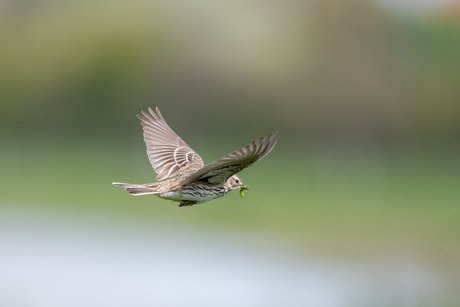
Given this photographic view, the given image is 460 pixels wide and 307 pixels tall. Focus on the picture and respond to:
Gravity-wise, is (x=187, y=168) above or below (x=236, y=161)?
above

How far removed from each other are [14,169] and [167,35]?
957 centimetres

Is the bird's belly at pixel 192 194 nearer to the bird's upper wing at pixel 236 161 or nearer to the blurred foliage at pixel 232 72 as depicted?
the bird's upper wing at pixel 236 161

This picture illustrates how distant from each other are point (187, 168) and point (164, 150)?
556 mm

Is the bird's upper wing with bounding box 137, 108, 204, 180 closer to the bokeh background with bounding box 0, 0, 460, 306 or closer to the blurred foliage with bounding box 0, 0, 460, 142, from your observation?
the bokeh background with bounding box 0, 0, 460, 306

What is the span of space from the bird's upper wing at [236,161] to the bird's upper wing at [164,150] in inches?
31.2

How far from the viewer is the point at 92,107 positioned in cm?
2386

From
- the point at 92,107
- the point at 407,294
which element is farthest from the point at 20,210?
the point at 407,294

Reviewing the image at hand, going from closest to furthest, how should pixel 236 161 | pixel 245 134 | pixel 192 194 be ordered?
pixel 236 161 → pixel 192 194 → pixel 245 134

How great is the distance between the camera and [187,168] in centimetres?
525

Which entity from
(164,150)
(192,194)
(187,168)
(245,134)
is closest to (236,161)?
(192,194)

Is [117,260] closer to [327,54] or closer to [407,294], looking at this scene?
[407,294]

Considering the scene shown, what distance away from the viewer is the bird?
3941 mm

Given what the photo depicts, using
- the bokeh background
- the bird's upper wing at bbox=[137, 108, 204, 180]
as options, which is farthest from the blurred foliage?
the bird's upper wing at bbox=[137, 108, 204, 180]

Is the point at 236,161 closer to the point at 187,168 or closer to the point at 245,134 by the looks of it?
the point at 187,168
